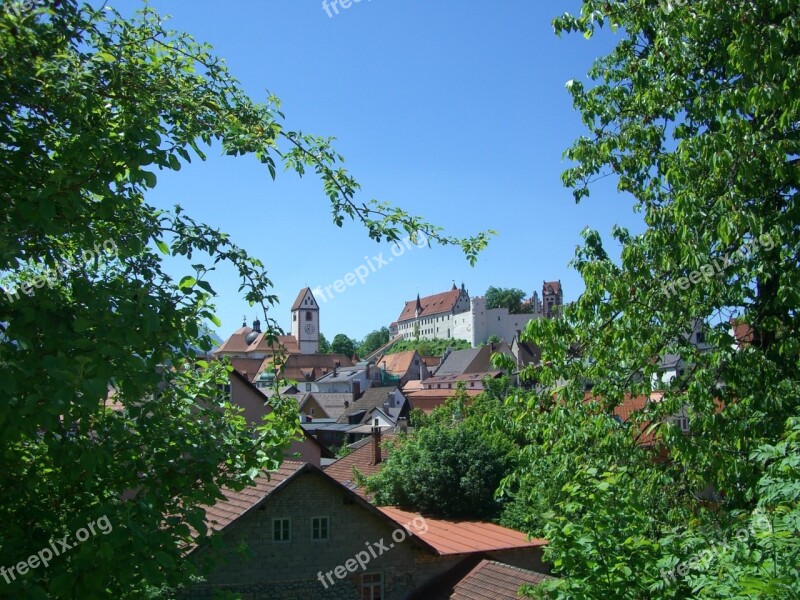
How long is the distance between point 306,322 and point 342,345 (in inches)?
1229

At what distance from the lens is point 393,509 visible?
85.9ft

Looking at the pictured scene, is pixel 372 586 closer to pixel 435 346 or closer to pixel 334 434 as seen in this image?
pixel 334 434

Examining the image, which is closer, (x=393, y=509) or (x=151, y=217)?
(x=151, y=217)

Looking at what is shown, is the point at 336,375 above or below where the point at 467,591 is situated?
above

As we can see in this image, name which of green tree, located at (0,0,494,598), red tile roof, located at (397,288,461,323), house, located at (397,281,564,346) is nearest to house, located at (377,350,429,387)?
house, located at (397,281,564,346)

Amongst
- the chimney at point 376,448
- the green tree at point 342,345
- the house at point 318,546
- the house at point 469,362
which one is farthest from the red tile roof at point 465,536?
the green tree at point 342,345

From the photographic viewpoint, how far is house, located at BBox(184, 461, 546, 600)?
17.1 meters

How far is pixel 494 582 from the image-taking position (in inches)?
613

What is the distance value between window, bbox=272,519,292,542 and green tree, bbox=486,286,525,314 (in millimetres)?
131473

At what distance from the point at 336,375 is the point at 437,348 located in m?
42.2

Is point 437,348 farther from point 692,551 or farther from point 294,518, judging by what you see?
point 692,551

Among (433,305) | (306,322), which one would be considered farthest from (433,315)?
(306,322)

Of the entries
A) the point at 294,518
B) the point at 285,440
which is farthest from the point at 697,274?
the point at 294,518

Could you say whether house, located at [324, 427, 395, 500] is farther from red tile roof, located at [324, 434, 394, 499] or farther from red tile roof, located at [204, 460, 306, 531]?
red tile roof, located at [204, 460, 306, 531]
